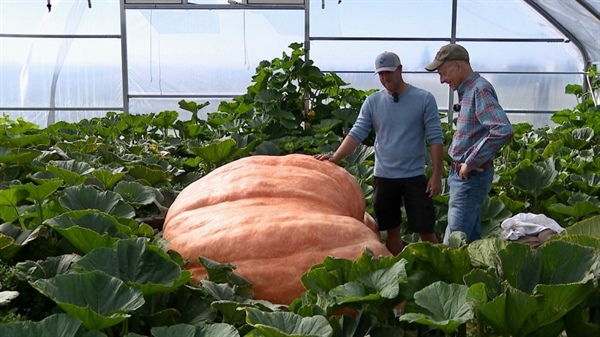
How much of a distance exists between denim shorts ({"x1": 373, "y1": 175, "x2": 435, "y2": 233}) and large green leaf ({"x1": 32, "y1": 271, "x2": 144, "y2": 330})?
2.51 meters

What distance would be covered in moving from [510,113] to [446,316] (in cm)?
1029

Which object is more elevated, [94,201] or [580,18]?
[580,18]

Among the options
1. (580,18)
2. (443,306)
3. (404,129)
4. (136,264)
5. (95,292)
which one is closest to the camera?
(443,306)

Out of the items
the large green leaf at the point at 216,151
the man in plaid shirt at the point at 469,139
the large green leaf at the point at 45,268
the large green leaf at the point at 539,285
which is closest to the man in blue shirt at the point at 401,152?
the man in plaid shirt at the point at 469,139

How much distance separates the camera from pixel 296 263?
2479 millimetres

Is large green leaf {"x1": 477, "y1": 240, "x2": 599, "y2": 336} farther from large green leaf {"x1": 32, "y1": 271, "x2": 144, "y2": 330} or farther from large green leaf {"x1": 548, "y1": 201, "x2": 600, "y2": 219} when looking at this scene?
large green leaf {"x1": 548, "y1": 201, "x2": 600, "y2": 219}

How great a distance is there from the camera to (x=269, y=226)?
2.59m

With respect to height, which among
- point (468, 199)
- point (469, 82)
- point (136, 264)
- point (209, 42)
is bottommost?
point (468, 199)

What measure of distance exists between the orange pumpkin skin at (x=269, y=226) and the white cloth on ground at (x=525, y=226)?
0.70 metres

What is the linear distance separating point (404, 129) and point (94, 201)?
1.88 meters

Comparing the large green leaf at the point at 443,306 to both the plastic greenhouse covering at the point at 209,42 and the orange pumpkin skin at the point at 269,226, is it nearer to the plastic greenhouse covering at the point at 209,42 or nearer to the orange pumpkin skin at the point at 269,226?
the orange pumpkin skin at the point at 269,226

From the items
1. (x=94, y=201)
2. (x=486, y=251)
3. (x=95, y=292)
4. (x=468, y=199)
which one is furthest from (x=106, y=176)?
(x=486, y=251)

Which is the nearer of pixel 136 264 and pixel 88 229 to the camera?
pixel 136 264

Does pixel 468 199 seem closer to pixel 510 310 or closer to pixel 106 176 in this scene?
pixel 106 176
